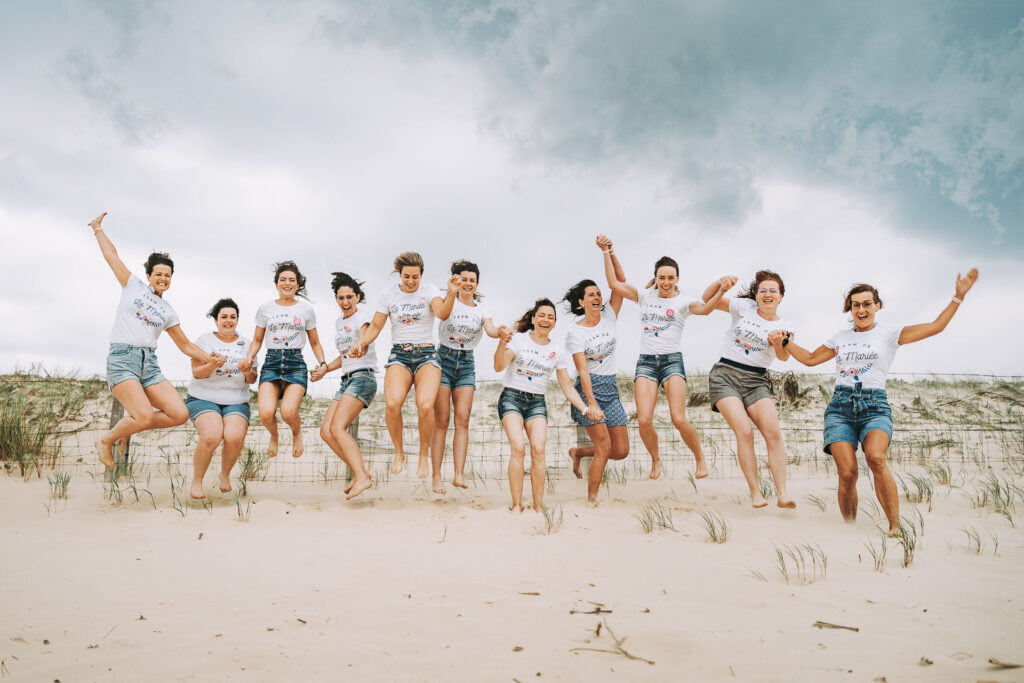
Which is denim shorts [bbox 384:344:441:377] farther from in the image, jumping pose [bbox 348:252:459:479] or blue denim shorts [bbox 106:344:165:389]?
blue denim shorts [bbox 106:344:165:389]

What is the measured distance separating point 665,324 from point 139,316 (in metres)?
4.61

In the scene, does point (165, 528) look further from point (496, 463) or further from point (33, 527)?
point (496, 463)

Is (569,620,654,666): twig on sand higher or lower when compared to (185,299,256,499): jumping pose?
lower

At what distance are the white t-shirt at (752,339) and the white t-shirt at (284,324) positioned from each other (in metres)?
3.83

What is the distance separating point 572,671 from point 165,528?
12.2 feet

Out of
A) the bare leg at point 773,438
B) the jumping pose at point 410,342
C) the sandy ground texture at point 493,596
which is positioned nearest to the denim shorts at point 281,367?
the jumping pose at point 410,342

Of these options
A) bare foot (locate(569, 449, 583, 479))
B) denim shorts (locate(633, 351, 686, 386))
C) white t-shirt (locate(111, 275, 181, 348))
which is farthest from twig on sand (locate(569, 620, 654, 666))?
white t-shirt (locate(111, 275, 181, 348))

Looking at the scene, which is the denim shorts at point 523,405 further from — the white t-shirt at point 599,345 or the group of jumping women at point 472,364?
the white t-shirt at point 599,345

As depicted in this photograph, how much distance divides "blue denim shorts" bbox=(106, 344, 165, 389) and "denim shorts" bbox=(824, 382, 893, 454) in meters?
5.55

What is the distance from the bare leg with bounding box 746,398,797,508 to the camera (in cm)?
575

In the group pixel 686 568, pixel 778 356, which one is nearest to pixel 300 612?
pixel 686 568

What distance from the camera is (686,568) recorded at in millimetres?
4113

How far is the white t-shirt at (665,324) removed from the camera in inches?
252

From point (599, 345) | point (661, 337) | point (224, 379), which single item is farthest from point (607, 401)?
point (224, 379)
